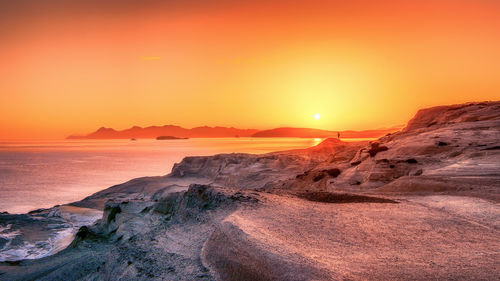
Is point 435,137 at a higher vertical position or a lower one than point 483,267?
higher

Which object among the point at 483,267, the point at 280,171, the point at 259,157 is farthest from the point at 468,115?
the point at 483,267

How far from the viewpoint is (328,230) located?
22.8 feet

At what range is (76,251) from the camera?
1141 cm

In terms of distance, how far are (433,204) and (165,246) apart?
714cm

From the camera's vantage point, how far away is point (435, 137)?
17016 mm

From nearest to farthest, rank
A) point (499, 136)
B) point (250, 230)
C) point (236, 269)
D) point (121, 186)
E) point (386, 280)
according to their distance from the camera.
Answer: point (386, 280), point (236, 269), point (250, 230), point (499, 136), point (121, 186)

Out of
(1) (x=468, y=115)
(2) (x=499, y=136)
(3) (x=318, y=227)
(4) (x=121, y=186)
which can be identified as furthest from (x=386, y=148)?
(4) (x=121, y=186)

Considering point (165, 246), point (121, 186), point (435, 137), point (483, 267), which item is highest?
point (435, 137)

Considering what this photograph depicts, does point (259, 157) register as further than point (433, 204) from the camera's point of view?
Yes

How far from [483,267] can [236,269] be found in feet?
11.7

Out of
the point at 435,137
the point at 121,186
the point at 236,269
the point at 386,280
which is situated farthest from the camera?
the point at 121,186

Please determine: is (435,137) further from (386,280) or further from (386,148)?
(386,280)

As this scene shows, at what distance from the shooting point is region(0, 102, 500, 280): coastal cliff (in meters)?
5.19

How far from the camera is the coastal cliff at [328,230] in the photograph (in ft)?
17.0
